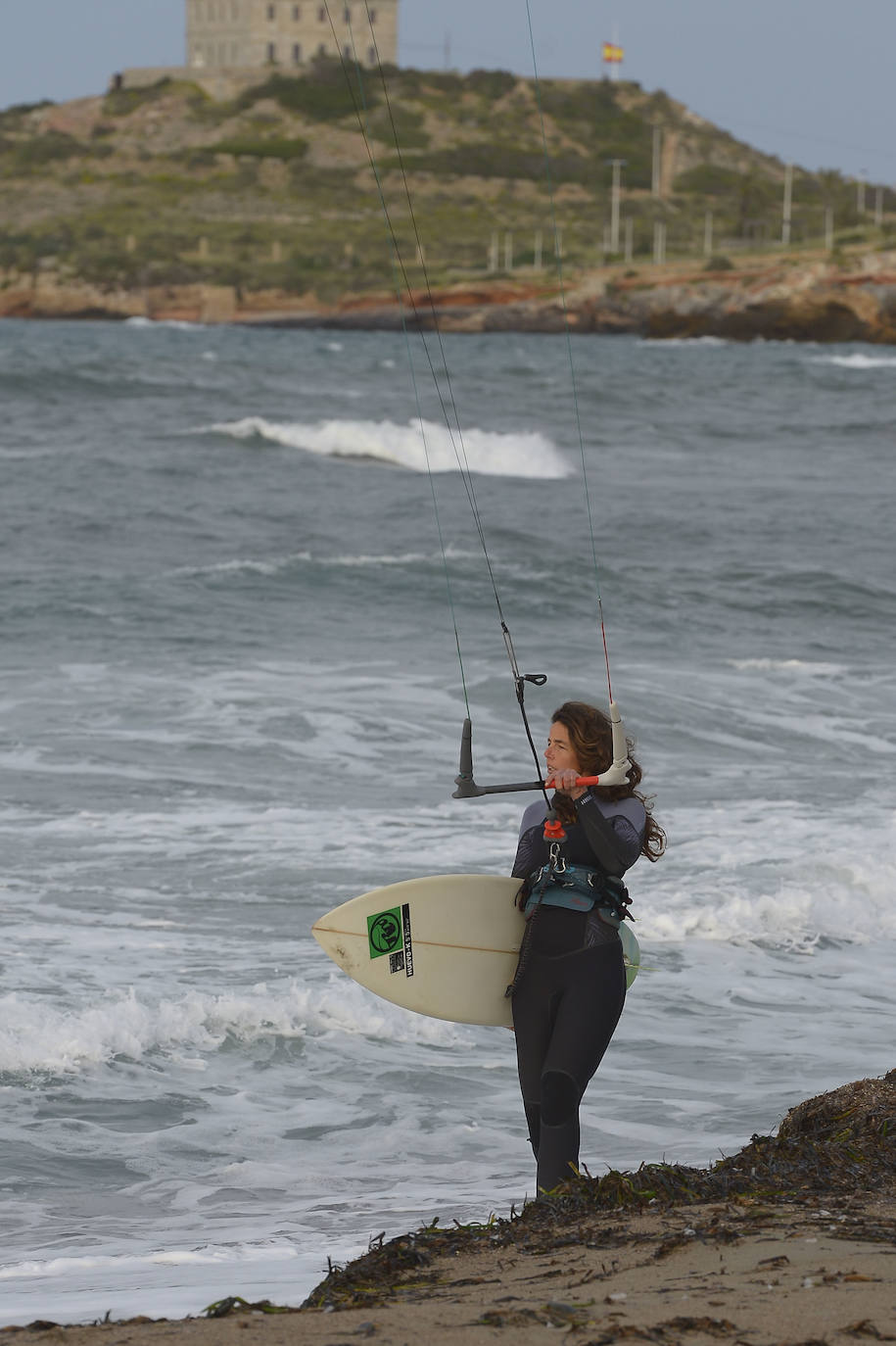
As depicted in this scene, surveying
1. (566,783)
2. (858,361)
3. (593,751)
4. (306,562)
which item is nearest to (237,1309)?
(566,783)

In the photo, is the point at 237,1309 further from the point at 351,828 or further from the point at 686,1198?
the point at 351,828

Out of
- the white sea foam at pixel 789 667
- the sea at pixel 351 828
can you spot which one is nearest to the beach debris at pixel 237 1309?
the sea at pixel 351 828

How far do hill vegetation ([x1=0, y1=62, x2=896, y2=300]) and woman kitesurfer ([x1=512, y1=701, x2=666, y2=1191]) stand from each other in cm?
10219

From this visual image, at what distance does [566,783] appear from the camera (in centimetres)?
447

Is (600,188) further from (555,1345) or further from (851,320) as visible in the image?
(555,1345)

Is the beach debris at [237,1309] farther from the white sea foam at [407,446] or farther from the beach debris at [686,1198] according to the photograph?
the white sea foam at [407,446]

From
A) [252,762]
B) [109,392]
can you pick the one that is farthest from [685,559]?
[109,392]

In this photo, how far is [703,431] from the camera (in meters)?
34.9

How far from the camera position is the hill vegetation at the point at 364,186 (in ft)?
408

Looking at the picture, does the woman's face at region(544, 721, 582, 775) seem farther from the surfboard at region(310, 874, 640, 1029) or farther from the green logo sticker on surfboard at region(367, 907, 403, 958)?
the green logo sticker on surfboard at region(367, 907, 403, 958)

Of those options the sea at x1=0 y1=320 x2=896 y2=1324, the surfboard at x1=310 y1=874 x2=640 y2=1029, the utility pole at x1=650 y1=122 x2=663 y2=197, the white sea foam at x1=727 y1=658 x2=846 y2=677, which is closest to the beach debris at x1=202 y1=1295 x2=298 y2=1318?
the sea at x1=0 y1=320 x2=896 y2=1324

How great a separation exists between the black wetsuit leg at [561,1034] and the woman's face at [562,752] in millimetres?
481

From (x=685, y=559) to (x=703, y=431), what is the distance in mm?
16094

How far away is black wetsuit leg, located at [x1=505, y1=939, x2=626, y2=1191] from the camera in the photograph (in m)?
4.39
